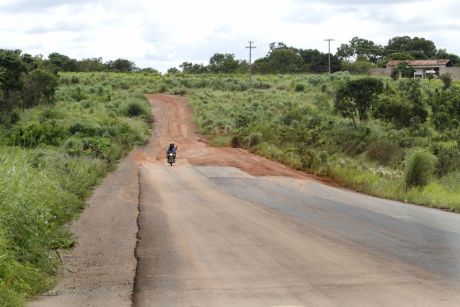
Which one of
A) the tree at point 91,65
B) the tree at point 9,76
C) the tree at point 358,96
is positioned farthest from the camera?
the tree at point 91,65

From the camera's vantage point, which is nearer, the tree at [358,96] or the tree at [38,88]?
the tree at [358,96]

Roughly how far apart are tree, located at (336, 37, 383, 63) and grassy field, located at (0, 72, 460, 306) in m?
78.2

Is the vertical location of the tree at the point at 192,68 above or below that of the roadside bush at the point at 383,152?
above

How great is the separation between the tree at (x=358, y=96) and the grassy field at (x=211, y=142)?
0.75 m

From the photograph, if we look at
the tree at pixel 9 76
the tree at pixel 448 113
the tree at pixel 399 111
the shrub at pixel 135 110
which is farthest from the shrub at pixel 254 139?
the tree at pixel 9 76

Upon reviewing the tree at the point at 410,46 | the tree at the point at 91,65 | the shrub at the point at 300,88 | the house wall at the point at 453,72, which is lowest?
the shrub at the point at 300,88

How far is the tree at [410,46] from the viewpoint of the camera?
499ft

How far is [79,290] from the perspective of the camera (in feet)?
31.6

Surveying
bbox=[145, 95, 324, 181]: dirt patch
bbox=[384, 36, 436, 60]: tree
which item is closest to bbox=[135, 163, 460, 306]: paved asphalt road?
bbox=[145, 95, 324, 181]: dirt patch

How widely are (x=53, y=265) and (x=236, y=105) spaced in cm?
5103

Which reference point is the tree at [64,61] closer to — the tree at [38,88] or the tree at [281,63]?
the tree at [281,63]

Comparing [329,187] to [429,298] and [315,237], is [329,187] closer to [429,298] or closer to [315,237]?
[315,237]

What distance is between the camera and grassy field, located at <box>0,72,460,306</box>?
11.0 m

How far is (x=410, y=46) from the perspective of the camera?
155000mm
